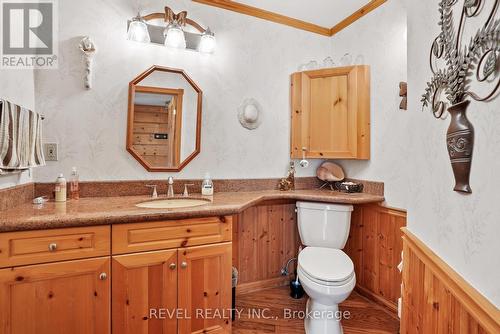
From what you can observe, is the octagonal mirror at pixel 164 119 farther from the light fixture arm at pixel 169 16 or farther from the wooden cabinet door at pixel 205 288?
the wooden cabinet door at pixel 205 288

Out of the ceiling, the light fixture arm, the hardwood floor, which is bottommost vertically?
the hardwood floor

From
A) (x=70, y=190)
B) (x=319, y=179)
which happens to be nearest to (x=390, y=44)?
(x=319, y=179)

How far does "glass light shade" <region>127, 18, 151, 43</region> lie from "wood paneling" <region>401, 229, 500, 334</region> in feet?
6.64

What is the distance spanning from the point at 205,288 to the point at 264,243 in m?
0.87

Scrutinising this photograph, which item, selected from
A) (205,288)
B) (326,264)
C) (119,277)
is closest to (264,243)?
(326,264)

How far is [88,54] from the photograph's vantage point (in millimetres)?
1711

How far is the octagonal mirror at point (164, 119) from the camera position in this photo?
187 cm

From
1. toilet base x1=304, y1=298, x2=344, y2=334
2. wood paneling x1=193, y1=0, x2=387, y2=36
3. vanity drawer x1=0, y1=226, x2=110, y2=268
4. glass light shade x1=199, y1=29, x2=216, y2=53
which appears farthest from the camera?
wood paneling x1=193, y1=0, x2=387, y2=36

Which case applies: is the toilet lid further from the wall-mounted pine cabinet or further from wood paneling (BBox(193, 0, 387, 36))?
wood paneling (BBox(193, 0, 387, 36))

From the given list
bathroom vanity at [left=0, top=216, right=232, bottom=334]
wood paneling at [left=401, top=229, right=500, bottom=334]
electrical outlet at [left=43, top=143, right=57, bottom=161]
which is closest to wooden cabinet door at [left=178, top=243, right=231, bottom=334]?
bathroom vanity at [left=0, top=216, right=232, bottom=334]

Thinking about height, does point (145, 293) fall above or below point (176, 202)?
below

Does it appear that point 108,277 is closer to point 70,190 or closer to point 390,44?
point 70,190

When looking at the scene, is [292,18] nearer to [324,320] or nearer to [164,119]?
[164,119]

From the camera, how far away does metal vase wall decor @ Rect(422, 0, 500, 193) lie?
0.63 meters
